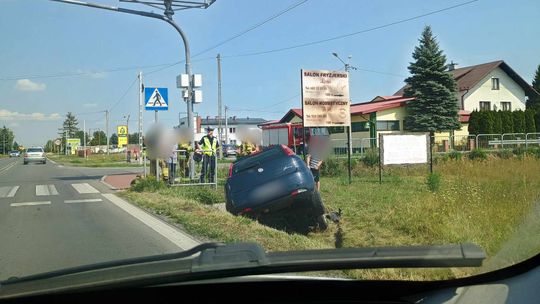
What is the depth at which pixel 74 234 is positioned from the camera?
27.4 feet

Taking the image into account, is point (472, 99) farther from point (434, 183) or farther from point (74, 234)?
point (74, 234)

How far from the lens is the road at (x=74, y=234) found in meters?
6.54

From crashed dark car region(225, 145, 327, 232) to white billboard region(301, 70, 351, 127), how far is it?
6.67m

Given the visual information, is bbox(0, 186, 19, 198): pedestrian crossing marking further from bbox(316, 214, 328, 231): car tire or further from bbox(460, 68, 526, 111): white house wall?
bbox(460, 68, 526, 111): white house wall

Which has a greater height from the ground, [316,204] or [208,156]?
[208,156]

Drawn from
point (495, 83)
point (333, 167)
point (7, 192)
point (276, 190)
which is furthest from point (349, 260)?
point (495, 83)

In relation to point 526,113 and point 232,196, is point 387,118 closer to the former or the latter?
point 526,113

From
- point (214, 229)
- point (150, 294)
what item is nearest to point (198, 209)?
point (214, 229)

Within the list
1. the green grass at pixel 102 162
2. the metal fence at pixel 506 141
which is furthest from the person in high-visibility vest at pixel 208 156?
the green grass at pixel 102 162

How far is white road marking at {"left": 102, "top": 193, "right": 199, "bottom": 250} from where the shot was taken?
7.59m

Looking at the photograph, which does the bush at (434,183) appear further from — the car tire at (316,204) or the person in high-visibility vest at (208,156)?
the person in high-visibility vest at (208,156)

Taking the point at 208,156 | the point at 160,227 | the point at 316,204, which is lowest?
the point at 160,227

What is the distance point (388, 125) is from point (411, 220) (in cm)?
3605

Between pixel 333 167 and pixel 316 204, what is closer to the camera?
pixel 316 204
